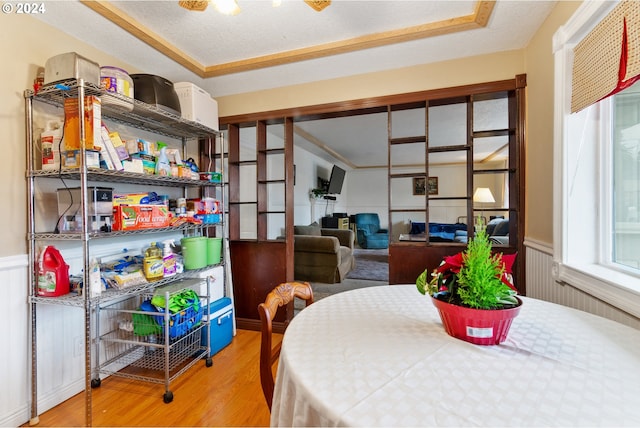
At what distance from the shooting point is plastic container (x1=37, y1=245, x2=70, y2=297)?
1.50 metres

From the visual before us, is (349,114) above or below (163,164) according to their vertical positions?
above

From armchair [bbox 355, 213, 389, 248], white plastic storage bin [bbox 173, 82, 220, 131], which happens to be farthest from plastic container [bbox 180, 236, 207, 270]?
armchair [bbox 355, 213, 389, 248]

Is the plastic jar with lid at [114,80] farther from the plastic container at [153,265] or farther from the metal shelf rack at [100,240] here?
the plastic container at [153,265]

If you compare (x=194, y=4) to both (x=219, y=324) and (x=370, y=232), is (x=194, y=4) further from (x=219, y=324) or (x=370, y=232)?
(x=370, y=232)

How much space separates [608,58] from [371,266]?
459 centimetres

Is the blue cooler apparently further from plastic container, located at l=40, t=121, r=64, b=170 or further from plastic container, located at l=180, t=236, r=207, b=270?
plastic container, located at l=40, t=121, r=64, b=170

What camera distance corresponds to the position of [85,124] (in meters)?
1.44

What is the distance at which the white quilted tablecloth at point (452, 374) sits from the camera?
551mm

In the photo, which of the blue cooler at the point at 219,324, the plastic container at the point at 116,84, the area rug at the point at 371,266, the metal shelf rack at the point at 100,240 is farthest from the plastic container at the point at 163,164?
the area rug at the point at 371,266

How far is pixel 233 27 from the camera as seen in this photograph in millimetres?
1805

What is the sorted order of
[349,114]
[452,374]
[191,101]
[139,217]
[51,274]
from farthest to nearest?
[349,114]
[191,101]
[139,217]
[51,274]
[452,374]

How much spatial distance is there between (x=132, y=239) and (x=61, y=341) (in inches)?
28.2

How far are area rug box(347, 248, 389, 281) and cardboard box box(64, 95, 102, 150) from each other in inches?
150

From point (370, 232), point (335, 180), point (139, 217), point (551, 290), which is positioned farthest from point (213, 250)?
point (370, 232)
